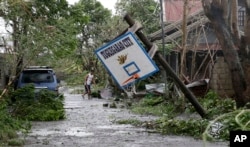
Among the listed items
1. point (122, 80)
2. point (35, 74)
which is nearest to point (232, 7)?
point (122, 80)

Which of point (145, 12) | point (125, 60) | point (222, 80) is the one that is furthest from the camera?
point (145, 12)

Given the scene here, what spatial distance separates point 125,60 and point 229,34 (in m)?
8.12

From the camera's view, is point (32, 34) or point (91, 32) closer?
point (32, 34)

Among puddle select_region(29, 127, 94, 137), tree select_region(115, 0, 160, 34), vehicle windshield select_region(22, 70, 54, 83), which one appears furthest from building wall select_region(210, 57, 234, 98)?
tree select_region(115, 0, 160, 34)

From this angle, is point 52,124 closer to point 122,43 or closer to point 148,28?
point 122,43

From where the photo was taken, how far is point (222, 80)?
64.5 ft

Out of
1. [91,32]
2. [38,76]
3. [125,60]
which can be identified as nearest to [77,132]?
[125,60]

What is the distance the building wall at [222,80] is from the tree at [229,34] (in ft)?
20.6

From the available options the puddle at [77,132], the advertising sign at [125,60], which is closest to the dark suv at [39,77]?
the puddle at [77,132]

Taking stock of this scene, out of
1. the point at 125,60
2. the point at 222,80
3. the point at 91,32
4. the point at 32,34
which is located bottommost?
the point at 222,80

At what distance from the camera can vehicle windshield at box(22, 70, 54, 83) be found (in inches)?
823

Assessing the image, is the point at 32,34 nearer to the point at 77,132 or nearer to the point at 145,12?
the point at 77,132

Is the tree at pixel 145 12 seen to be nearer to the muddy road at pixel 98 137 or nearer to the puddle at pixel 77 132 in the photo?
the muddy road at pixel 98 137

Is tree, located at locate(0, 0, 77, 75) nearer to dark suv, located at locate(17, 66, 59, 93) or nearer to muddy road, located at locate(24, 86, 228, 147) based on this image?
muddy road, located at locate(24, 86, 228, 147)
